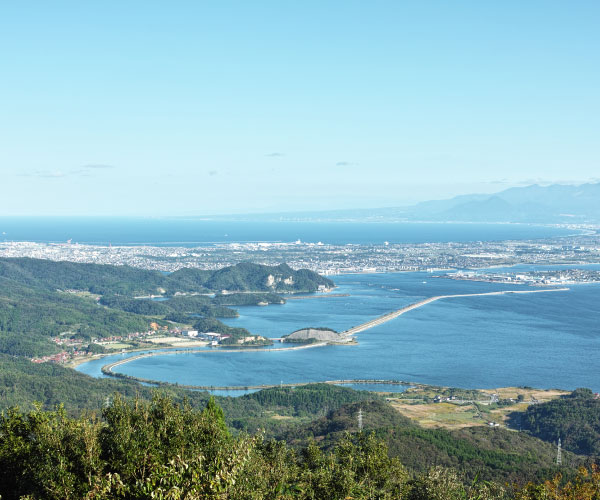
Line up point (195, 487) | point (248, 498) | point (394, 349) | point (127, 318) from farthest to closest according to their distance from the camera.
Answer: point (127, 318), point (394, 349), point (248, 498), point (195, 487)

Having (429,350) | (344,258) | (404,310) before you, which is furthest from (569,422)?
(344,258)

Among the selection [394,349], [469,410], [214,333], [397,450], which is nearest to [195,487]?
[397,450]

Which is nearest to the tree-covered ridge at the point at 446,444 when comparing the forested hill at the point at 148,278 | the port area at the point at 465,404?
the port area at the point at 465,404

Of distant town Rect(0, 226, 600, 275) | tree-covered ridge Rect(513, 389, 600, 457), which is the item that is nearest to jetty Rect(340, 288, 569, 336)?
tree-covered ridge Rect(513, 389, 600, 457)

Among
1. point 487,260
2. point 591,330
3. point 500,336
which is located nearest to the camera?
point 500,336

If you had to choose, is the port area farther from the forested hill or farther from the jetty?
the forested hill

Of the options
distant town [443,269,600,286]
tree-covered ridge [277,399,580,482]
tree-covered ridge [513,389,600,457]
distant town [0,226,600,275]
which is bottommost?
tree-covered ridge [513,389,600,457]

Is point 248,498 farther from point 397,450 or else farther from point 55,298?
point 55,298

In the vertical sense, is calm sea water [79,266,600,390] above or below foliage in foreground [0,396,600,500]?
below
